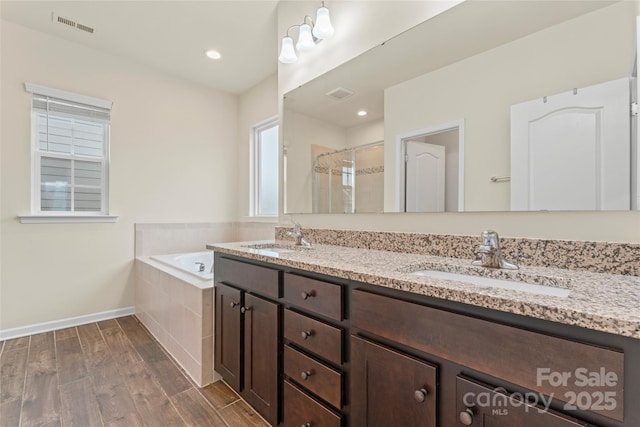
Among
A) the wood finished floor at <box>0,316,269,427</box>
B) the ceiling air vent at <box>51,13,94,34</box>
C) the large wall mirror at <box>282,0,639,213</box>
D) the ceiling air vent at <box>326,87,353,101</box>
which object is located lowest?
the wood finished floor at <box>0,316,269,427</box>

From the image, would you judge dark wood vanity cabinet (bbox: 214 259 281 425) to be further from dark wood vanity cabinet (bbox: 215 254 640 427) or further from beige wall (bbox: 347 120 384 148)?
beige wall (bbox: 347 120 384 148)

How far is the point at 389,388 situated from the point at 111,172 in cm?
320

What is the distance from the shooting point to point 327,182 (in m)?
1.98

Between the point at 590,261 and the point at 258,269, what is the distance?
128 cm

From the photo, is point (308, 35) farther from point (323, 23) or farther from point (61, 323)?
point (61, 323)

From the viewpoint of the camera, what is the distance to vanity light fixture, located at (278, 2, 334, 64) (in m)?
1.81

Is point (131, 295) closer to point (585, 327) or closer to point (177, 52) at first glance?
point (177, 52)

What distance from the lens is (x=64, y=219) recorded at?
2.68 m

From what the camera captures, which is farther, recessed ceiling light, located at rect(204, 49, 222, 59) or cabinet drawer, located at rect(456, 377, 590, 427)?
recessed ceiling light, located at rect(204, 49, 222, 59)

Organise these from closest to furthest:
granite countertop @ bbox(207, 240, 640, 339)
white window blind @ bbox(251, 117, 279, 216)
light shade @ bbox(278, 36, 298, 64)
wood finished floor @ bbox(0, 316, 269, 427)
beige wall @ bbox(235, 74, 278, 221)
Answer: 1. granite countertop @ bbox(207, 240, 640, 339)
2. wood finished floor @ bbox(0, 316, 269, 427)
3. light shade @ bbox(278, 36, 298, 64)
4. beige wall @ bbox(235, 74, 278, 221)
5. white window blind @ bbox(251, 117, 279, 216)

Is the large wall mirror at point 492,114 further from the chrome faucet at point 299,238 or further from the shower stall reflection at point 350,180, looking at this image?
the chrome faucet at point 299,238

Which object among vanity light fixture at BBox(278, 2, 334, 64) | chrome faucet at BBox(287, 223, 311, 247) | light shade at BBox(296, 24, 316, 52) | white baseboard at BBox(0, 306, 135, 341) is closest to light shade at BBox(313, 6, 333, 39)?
vanity light fixture at BBox(278, 2, 334, 64)

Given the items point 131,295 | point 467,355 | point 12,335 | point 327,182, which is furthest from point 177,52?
point 467,355

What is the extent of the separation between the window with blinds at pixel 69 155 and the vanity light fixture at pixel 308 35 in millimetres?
2022
